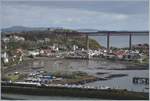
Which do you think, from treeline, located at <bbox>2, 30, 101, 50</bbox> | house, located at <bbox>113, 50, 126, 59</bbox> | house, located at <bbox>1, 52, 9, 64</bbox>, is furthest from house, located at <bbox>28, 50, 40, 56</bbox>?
house, located at <bbox>113, 50, 126, 59</bbox>

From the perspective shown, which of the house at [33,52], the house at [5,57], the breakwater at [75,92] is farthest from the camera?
the house at [33,52]

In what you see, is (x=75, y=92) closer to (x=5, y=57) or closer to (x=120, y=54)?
(x=120, y=54)

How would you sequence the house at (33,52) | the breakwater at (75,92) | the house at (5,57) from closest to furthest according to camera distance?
the breakwater at (75,92), the house at (5,57), the house at (33,52)

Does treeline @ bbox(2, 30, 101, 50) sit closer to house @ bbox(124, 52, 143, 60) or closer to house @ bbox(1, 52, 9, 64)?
house @ bbox(1, 52, 9, 64)

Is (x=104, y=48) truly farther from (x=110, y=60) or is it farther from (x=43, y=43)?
(x=43, y=43)

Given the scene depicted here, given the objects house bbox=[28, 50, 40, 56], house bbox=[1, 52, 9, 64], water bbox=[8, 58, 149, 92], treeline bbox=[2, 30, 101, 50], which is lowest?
water bbox=[8, 58, 149, 92]

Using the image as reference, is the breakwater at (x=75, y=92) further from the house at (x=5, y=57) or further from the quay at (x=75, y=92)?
the house at (x=5, y=57)

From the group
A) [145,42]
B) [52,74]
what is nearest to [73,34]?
[52,74]

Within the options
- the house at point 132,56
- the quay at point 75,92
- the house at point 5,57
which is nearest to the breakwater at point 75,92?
the quay at point 75,92

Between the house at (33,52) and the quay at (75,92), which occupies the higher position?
the house at (33,52)
